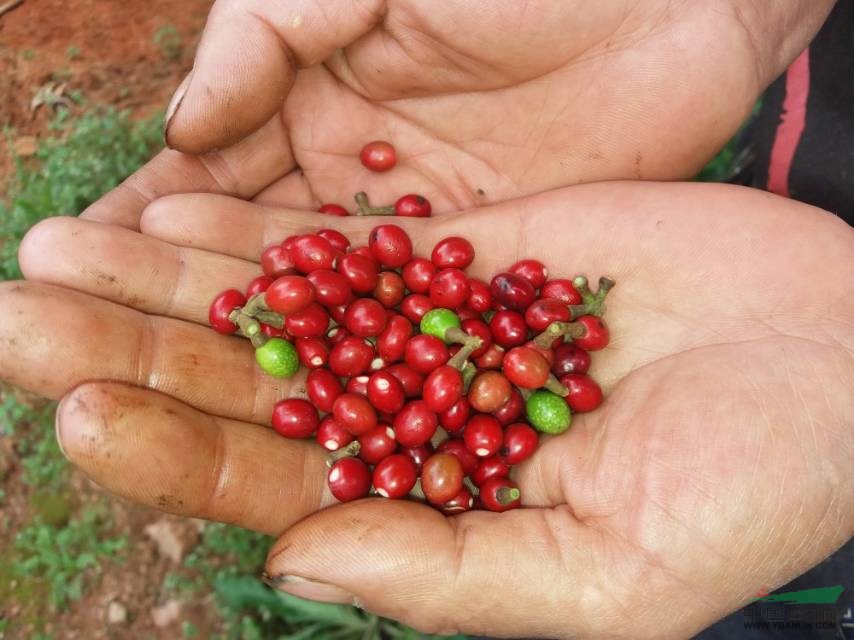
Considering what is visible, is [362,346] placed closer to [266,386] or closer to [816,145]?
[266,386]

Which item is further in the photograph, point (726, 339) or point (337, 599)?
point (726, 339)

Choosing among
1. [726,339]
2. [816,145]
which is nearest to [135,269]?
[726,339]

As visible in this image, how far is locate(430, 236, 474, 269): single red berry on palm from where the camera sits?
175 inches

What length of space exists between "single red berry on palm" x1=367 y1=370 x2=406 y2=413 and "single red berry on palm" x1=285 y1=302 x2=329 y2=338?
467mm

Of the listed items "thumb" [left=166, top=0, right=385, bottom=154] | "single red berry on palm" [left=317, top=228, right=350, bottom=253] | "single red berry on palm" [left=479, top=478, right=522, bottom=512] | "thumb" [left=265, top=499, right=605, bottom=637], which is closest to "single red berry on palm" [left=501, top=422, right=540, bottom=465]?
"single red berry on palm" [left=479, top=478, right=522, bottom=512]

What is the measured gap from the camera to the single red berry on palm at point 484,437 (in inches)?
155

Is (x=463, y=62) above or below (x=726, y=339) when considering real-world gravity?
above

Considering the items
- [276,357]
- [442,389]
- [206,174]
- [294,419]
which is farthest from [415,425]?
[206,174]

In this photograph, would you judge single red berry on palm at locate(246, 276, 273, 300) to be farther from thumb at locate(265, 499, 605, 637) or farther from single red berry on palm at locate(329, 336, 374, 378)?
thumb at locate(265, 499, 605, 637)

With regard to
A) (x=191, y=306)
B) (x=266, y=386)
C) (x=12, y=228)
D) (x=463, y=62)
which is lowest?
(x=12, y=228)

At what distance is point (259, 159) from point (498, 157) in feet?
5.61

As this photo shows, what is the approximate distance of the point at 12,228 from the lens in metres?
6.51

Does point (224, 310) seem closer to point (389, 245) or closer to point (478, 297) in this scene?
point (389, 245)

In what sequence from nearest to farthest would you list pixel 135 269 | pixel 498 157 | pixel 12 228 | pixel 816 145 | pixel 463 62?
pixel 135 269
pixel 463 62
pixel 498 157
pixel 816 145
pixel 12 228
